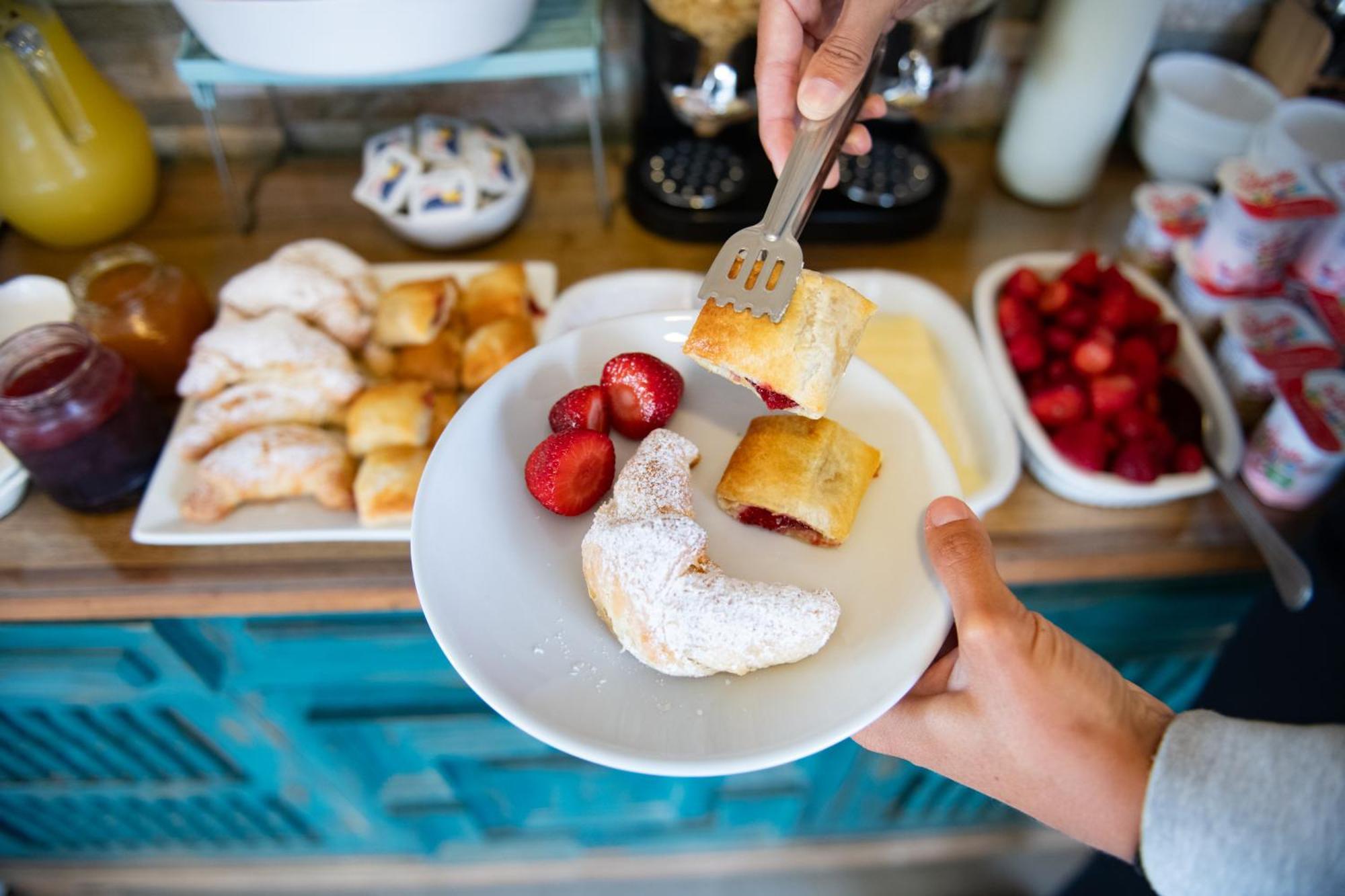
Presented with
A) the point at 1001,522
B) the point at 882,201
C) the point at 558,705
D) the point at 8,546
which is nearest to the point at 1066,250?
the point at 882,201

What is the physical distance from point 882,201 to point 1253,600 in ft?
2.70

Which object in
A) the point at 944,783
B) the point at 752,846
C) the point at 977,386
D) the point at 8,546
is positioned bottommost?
the point at 752,846

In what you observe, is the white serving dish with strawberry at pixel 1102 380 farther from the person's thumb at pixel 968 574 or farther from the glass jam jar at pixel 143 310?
the glass jam jar at pixel 143 310

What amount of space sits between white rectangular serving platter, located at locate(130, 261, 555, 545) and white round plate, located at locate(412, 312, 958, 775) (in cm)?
31

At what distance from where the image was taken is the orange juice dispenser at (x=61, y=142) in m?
1.19

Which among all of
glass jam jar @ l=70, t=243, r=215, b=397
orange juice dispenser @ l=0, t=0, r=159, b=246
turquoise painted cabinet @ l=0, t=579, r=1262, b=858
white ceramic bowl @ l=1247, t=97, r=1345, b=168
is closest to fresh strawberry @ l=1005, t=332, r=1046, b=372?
turquoise painted cabinet @ l=0, t=579, r=1262, b=858

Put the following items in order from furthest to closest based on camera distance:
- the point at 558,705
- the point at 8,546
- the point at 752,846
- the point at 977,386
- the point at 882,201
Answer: the point at 752,846
the point at 882,201
the point at 977,386
the point at 8,546
the point at 558,705

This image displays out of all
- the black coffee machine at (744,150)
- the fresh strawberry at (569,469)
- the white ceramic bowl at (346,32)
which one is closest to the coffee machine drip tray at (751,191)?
the black coffee machine at (744,150)

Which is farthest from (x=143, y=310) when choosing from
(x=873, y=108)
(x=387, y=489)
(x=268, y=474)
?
(x=873, y=108)

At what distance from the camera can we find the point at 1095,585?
1.16 m

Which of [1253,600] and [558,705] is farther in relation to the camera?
[1253,600]

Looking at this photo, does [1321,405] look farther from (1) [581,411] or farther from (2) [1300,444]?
(1) [581,411]

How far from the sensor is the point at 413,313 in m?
1.22

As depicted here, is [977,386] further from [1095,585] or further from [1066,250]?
[1066,250]
